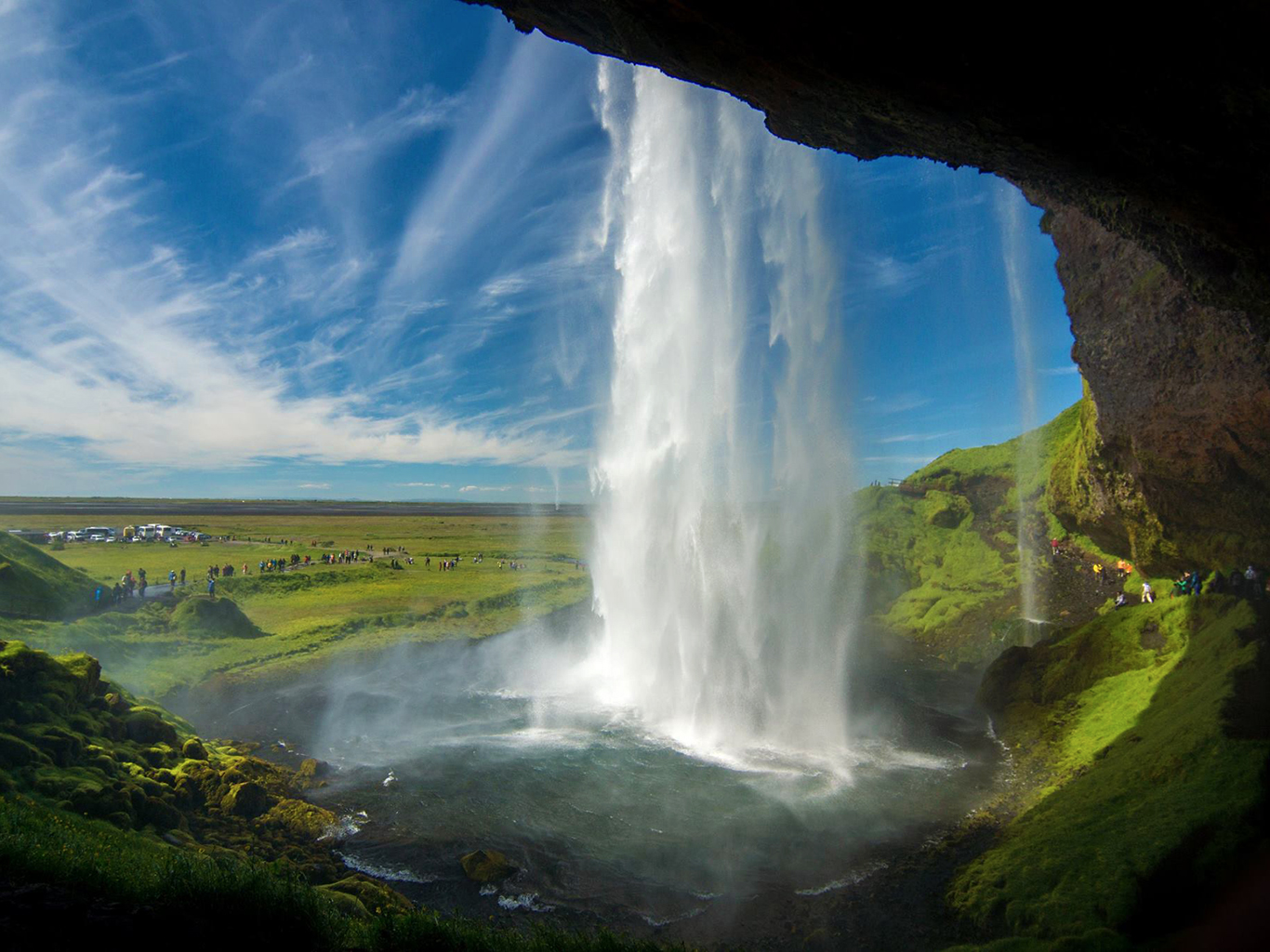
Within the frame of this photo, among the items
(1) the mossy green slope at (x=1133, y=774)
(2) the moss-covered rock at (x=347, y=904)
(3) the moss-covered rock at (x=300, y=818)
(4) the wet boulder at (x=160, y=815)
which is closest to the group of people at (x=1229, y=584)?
(1) the mossy green slope at (x=1133, y=774)

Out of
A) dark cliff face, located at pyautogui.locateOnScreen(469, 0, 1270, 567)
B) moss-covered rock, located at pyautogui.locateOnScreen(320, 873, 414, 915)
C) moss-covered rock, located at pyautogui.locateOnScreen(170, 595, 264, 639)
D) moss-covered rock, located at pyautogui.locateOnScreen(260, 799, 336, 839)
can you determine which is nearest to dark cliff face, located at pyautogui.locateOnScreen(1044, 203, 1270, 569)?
dark cliff face, located at pyautogui.locateOnScreen(469, 0, 1270, 567)

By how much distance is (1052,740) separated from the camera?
19547 millimetres

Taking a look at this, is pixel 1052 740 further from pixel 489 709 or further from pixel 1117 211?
pixel 489 709

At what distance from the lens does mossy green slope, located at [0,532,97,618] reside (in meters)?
31.8

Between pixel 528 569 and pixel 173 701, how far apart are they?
142ft

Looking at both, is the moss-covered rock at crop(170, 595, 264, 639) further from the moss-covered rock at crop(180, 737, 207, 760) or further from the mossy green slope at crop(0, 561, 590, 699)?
the moss-covered rock at crop(180, 737, 207, 760)

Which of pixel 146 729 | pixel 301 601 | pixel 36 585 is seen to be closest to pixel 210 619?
pixel 36 585

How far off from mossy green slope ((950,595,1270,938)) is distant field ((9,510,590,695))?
32989mm

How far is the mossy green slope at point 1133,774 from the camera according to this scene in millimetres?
9742

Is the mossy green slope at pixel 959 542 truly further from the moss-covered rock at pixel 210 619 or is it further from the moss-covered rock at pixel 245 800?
the moss-covered rock at pixel 210 619

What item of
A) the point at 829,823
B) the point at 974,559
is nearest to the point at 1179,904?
the point at 829,823

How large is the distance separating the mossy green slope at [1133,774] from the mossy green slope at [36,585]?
4323cm

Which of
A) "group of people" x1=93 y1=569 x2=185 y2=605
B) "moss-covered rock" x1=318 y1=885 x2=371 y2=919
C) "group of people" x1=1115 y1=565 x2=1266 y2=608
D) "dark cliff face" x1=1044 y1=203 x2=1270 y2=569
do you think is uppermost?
"dark cliff face" x1=1044 y1=203 x2=1270 y2=569

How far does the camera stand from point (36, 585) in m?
33.4
